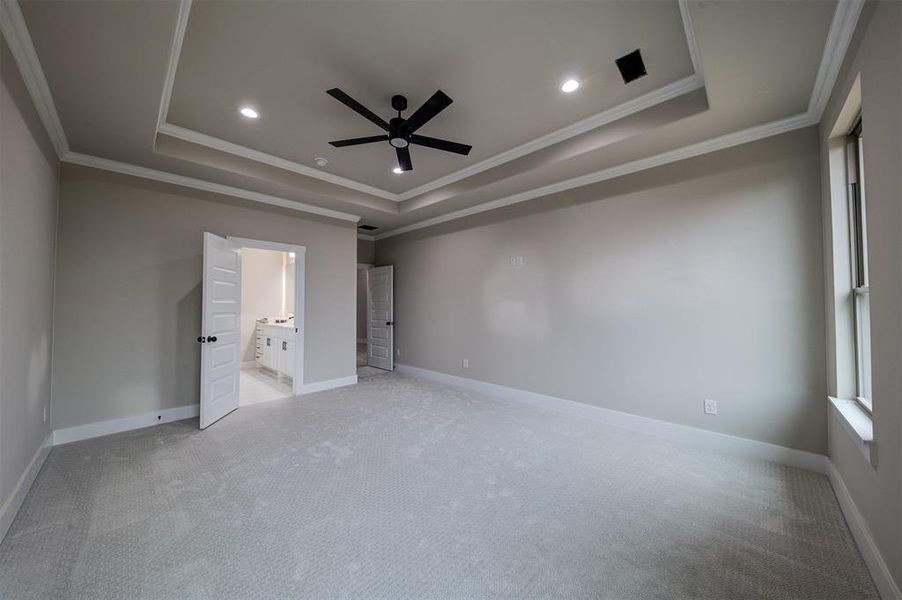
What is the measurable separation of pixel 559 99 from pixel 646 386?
2812 mm

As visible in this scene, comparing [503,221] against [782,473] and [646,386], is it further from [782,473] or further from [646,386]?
[782,473]

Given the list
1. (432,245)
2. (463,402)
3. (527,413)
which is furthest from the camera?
(432,245)

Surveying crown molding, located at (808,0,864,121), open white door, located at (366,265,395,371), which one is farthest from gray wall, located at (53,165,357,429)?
crown molding, located at (808,0,864,121)

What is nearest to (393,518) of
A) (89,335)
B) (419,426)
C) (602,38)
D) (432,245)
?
(419,426)

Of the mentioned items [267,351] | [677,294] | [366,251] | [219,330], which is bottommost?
[267,351]

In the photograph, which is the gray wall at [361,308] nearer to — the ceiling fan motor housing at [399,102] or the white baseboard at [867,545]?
the ceiling fan motor housing at [399,102]

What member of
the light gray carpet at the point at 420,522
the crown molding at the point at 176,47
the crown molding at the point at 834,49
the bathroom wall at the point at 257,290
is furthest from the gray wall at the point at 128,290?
the crown molding at the point at 834,49

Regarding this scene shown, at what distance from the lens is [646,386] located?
3.35 metres

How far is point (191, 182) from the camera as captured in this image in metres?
3.76

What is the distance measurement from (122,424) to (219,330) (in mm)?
1209

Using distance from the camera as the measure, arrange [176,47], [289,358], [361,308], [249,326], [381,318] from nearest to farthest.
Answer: [176,47], [289,358], [381,318], [249,326], [361,308]

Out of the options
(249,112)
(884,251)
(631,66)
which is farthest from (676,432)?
(249,112)

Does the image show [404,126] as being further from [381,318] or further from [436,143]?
[381,318]

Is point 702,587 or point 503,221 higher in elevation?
point 503,221
